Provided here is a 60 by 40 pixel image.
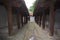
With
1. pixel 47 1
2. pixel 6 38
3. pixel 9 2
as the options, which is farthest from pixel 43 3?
pixel 6 38

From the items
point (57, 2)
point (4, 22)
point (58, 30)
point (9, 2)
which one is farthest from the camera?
point (4, 22)

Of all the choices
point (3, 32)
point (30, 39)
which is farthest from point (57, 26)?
point (3, 32)

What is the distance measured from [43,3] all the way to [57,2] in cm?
158

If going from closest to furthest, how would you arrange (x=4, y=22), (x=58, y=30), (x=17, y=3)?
(x=17, y=3) < (x=58, y=30) < (x=4, y=22)

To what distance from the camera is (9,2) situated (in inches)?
297

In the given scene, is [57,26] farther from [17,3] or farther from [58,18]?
[17,3]

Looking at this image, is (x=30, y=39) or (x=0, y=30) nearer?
(x=30, y=39)

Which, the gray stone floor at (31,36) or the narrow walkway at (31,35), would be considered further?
the narrow walkway at (31,35)

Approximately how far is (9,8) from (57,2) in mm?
2229

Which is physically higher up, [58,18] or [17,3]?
[17,3]

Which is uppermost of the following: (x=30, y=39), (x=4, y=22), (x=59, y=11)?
(x=59, y=11)

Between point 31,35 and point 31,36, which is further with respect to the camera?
point 31,35

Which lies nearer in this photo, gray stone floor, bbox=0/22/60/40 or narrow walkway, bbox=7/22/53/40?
gray stone floor, bbox=0/22/60/40

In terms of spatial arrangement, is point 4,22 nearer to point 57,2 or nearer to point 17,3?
point 17,3
